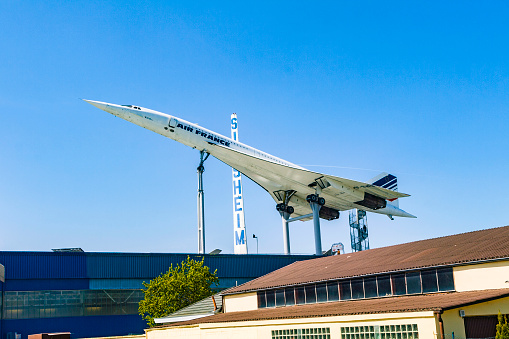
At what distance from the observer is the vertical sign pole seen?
3620 inches

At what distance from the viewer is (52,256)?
60125mm

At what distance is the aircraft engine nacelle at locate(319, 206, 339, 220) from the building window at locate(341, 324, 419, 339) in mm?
57537

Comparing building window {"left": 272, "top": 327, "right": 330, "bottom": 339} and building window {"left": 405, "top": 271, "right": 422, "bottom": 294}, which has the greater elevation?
building window {"left": 405, "top": 271, "right": 422, "bottom": 294}

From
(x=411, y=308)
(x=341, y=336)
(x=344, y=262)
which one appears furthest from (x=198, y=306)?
(x=411, y=308)

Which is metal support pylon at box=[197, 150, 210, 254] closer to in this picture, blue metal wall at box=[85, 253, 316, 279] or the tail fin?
blue metal wall at box=[85, 253, 316, 279]

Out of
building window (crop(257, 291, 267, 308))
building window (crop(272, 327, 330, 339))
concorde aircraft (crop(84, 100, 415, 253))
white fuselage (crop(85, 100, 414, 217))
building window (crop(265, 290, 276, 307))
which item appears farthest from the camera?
concorde aircraft (crop(84, 100, 415, 253))

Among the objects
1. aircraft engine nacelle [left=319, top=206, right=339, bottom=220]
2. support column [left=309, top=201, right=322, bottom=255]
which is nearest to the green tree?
support column [left=309, top=201, right=322, bottom=255]

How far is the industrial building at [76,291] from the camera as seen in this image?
57969 mm

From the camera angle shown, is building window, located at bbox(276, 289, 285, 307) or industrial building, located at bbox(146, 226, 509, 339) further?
building window, located at bbox(276, 289, 285, 307)

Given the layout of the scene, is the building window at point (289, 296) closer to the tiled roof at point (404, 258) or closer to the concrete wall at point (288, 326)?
the tiled roof at point (404, 258)

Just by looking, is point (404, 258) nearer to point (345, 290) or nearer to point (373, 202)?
point (345, 290)

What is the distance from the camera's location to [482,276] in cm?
3100

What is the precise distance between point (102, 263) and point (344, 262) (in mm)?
28733

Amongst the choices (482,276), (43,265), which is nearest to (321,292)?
(482,276)
